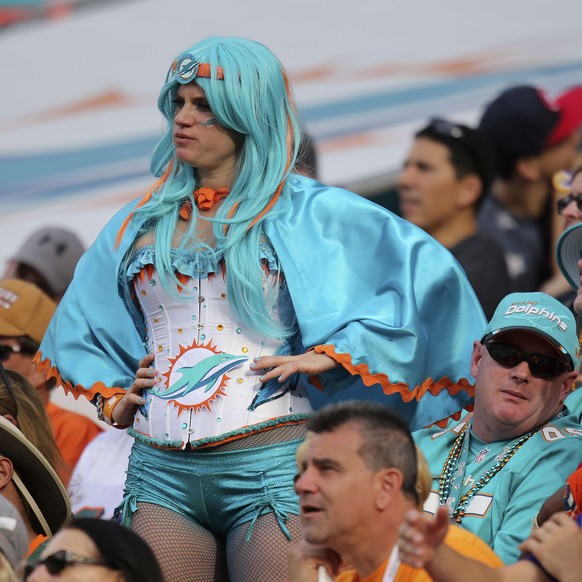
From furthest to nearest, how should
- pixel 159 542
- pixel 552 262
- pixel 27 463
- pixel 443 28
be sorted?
pixel 443 28 → pixel 552 262 → pixel 27 463 → pixel 159 542

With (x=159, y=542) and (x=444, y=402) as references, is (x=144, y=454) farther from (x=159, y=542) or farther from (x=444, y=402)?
(x=444, y=402)

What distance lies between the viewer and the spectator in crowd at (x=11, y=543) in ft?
11.7

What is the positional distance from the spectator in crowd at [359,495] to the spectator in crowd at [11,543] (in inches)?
30.7

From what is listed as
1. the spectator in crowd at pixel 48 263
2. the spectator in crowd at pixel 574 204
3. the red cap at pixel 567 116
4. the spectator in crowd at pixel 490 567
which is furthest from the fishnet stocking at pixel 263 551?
the red cap at pixel 567 116

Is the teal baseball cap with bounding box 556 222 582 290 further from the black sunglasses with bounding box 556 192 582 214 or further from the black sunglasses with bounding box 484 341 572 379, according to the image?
the black sunglasses with bounding box 484 341 572 379

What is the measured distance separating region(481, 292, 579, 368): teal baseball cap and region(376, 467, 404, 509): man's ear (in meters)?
1.08

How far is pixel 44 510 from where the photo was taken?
4.52 m

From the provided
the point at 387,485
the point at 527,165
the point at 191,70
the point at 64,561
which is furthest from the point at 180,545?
the point at 527,165

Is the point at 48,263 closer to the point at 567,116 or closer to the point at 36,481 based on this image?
the point at 36,481

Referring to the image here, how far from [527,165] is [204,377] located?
13.0 ft

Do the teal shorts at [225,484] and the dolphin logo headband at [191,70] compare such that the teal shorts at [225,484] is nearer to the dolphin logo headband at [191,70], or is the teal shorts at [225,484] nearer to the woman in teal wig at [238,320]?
the woman in teal wig at [238,320]

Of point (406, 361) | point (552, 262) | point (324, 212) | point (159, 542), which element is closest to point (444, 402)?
point (406, 361)

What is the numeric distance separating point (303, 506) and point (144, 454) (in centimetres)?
89

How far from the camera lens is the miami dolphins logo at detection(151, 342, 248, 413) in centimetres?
394
